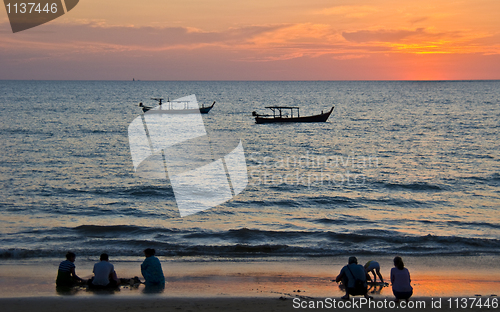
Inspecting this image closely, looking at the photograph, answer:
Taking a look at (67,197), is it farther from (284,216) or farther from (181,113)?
(181,113)

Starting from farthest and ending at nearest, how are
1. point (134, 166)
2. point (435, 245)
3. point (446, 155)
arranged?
point (446, 155)
point (134, 166)
point (435, 245)

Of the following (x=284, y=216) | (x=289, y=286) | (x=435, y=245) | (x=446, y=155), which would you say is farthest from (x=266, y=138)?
(x=289, y=286)

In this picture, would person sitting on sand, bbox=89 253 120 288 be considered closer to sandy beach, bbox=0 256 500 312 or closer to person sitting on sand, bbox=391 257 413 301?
sandy beach, bbox=0 256 500 312

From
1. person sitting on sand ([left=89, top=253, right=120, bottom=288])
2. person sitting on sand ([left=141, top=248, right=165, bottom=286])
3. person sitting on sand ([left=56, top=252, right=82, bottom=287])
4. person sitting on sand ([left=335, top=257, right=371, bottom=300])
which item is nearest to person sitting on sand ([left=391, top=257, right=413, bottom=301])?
→ person sitting on sand ([left=335, top=257, right=371, bottom=300])

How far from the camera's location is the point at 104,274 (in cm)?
1072

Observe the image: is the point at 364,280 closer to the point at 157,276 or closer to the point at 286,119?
the point at 157,276

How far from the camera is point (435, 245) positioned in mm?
15898

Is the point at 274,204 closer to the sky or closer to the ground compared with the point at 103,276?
closer to the ground

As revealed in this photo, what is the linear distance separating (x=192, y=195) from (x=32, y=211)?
7978 mm

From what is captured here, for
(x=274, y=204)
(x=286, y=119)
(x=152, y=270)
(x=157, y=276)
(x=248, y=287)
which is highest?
(x=286, y=119)

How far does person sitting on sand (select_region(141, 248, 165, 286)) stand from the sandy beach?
0.24 meters

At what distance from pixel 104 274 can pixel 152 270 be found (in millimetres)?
1157

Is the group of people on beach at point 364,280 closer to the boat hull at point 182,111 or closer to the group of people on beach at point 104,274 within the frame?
the group of people on beach at point 104,274

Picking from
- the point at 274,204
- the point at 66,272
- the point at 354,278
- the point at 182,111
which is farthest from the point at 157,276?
the point at 182,111
